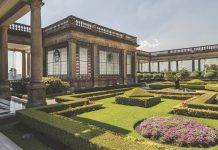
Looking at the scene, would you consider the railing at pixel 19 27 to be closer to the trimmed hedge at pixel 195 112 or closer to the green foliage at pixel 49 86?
the green foliage at pixel 49 86

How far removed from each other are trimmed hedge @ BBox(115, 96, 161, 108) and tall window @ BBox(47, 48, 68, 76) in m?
11.6

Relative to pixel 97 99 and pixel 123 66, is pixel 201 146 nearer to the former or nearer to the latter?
pixel 97 99

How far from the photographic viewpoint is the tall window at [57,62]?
84.6 feet

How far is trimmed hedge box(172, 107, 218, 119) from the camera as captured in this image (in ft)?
36.5

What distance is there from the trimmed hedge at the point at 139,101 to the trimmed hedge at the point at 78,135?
7.70 metres

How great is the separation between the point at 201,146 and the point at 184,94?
1285 cm

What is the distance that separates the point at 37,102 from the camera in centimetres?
1254

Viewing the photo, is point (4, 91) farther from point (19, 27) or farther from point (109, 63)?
point (109, 63)

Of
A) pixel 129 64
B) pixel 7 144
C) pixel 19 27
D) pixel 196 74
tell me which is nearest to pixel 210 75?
pixel 196 74

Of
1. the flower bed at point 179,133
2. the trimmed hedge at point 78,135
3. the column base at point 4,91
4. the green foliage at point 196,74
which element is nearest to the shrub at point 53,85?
the column base at point 4,91

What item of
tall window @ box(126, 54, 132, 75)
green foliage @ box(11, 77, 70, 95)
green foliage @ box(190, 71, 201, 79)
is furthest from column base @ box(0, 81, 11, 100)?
green foliage @ box(190, 71, 201, 79)

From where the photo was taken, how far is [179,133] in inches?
305

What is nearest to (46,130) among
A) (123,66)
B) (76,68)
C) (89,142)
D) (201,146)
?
(89,142)

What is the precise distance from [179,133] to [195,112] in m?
4.56
